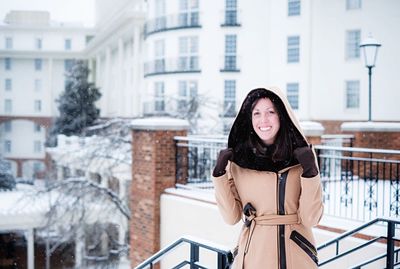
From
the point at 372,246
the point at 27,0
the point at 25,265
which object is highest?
the point at 27,0

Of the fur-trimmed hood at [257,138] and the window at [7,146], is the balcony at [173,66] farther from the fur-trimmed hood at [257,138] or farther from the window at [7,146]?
the window at [7,146]

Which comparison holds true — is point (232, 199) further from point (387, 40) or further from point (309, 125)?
point (387, 40)

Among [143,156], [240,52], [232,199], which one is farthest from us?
[240,52]

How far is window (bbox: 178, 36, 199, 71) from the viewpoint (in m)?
30.7

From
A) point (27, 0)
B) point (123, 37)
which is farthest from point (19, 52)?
point (123, 37)

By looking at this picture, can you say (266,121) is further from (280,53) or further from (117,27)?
(117,27)

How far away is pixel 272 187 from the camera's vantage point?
2643 millimetres

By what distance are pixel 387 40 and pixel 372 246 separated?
2167cm

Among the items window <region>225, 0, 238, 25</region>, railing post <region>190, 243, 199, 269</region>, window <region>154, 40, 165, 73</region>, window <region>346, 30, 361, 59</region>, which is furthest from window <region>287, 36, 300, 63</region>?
railing post <region>190, 243, 199, 269</region>

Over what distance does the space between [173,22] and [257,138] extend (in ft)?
98.2

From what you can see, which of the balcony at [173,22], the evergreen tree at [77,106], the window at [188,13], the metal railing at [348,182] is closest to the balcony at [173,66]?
the balcony at [173,22]

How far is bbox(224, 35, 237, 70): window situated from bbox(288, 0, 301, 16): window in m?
3.97

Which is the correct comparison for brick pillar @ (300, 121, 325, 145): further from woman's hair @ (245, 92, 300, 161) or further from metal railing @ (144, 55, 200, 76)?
metal railing @ (144, 55, 200, 76)

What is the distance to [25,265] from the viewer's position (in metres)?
21.5
